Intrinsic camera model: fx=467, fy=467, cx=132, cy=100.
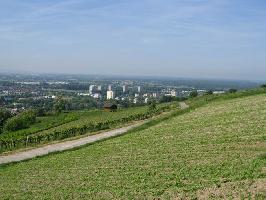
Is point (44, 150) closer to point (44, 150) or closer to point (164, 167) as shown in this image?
point (44, 150)

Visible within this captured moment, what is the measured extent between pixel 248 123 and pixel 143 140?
27.4 feet

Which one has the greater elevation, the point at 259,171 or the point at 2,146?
the point at 259,171

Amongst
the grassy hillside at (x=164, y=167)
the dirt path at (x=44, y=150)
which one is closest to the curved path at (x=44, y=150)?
the dirt path at (x=44, y=150)

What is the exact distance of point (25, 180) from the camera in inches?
1120

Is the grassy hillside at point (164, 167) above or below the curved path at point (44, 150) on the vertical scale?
above

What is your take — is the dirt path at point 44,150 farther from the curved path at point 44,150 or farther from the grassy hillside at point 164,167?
the grassy hillside at point 164,167

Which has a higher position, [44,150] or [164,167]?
[164,167]

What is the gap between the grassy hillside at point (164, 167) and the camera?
19.7 metres

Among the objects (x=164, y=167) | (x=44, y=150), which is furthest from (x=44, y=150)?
(x=164, y=167)

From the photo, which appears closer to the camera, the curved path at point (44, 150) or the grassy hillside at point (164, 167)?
the grassy hillside at point (164, 167)

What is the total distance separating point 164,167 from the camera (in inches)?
988

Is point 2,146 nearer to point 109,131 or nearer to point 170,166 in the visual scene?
point 109,131

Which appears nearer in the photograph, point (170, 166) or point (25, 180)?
point (170, 166)

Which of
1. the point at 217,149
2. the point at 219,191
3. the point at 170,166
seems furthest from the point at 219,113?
the point at 219,191
